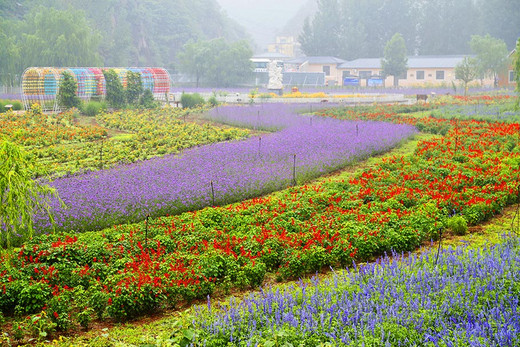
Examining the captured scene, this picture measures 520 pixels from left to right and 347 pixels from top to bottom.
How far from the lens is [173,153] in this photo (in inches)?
717

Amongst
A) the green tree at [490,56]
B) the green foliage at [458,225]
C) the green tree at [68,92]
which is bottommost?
the green foliage at [458,225]

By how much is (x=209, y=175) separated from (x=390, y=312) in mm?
8129

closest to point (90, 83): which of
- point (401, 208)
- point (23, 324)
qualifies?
point (401, 208)

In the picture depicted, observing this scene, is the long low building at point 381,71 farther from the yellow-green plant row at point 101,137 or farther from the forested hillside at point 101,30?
the yellow-green plant row at point 101,137

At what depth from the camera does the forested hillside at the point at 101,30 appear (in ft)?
159

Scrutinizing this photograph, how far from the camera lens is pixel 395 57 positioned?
6081 cm

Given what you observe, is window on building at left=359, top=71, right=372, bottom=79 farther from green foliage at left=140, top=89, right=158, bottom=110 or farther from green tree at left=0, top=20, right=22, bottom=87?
green foliage at left=140, top=89, right=158, bottom=110

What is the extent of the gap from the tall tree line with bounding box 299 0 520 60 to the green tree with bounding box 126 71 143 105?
5184 centimetres

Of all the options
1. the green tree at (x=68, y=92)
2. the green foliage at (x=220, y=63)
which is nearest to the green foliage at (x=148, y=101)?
the green tree at (x=68, y=92)

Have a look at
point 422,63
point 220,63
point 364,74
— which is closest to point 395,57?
point 422,63

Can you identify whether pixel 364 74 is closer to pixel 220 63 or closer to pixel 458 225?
pixel 220 63

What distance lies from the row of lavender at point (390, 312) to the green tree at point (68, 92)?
2660 centimetres

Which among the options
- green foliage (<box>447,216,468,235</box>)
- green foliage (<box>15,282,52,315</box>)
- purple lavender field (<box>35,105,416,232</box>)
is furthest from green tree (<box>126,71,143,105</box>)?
green foliage (<box>15,282,52,315</box>)

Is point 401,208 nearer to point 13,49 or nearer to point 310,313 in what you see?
point 310,313
